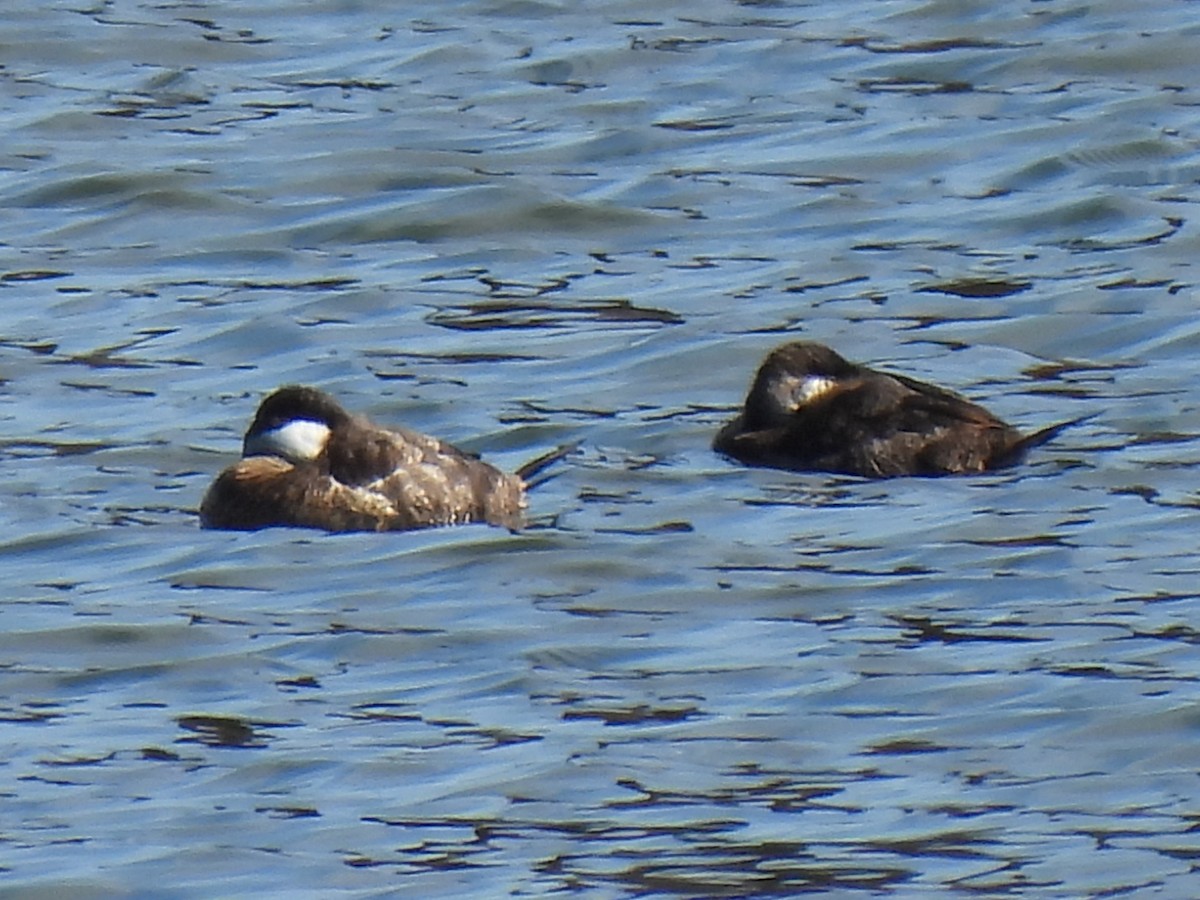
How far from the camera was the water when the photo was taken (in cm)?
810

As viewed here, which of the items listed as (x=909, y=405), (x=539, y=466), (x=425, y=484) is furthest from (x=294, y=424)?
(x=909, y=405)

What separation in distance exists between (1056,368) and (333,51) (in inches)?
269

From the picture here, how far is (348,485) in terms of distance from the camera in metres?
11.6

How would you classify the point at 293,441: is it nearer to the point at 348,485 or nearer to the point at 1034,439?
the point at 348,485

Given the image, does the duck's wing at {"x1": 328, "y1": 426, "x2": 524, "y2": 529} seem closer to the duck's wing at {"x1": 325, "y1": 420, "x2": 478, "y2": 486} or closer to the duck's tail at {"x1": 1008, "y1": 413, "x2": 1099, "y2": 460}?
the duck's wing at {"x1": 325, "y1": 420, "x2": 478, "y2": 486}

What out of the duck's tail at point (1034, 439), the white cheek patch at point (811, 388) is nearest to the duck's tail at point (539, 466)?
the white cheek patch at point (811, 388)

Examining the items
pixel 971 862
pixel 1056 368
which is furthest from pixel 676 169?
pixel 971 862

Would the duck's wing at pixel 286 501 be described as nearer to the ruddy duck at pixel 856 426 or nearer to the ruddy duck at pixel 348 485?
the ruddy duck at pixel 348 485

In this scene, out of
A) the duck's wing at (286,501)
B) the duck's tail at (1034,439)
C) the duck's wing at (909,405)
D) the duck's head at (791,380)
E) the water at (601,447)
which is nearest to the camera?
the water at (601,447)

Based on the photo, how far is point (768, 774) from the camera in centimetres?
837

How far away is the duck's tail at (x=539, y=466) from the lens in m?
12.0

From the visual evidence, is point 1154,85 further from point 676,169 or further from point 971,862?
point 971,862

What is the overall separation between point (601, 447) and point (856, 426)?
905mm

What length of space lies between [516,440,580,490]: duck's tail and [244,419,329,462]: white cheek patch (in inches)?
27.0
